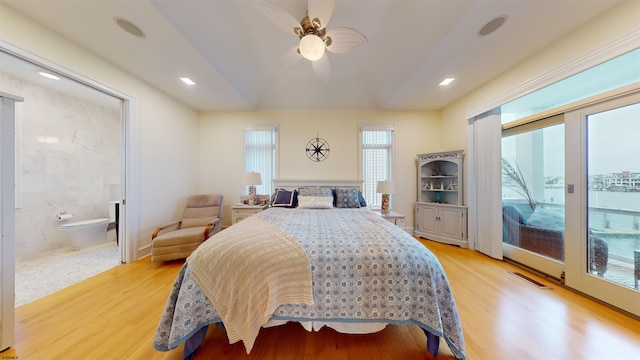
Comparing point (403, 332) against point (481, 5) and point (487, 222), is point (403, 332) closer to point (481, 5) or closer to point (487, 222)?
point (487, 222)

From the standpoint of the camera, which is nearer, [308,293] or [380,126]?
[308,293]

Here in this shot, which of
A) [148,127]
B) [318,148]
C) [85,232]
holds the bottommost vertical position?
[85,232]

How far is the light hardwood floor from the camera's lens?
1.29 m

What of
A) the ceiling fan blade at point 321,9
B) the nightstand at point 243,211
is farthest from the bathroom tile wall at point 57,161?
the ceiling fan blade at point 321,9

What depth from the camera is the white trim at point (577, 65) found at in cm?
159

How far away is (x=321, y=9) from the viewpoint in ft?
5.31

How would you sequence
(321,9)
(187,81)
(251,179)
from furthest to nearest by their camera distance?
(251,179), (187,81), (321,9)

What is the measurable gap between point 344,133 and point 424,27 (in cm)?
211

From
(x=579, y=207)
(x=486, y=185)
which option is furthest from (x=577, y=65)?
(x=486, y=185)

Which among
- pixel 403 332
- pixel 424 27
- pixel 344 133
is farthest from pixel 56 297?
pixel 424 27

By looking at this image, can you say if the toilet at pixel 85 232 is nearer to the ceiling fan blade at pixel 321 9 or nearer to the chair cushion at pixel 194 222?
the chair cushion at pixel 194 222

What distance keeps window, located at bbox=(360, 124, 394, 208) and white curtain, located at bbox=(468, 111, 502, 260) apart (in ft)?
4.53

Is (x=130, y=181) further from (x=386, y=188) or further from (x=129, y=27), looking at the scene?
(x=386, y=188)

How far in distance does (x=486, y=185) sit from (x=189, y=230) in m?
4.74
